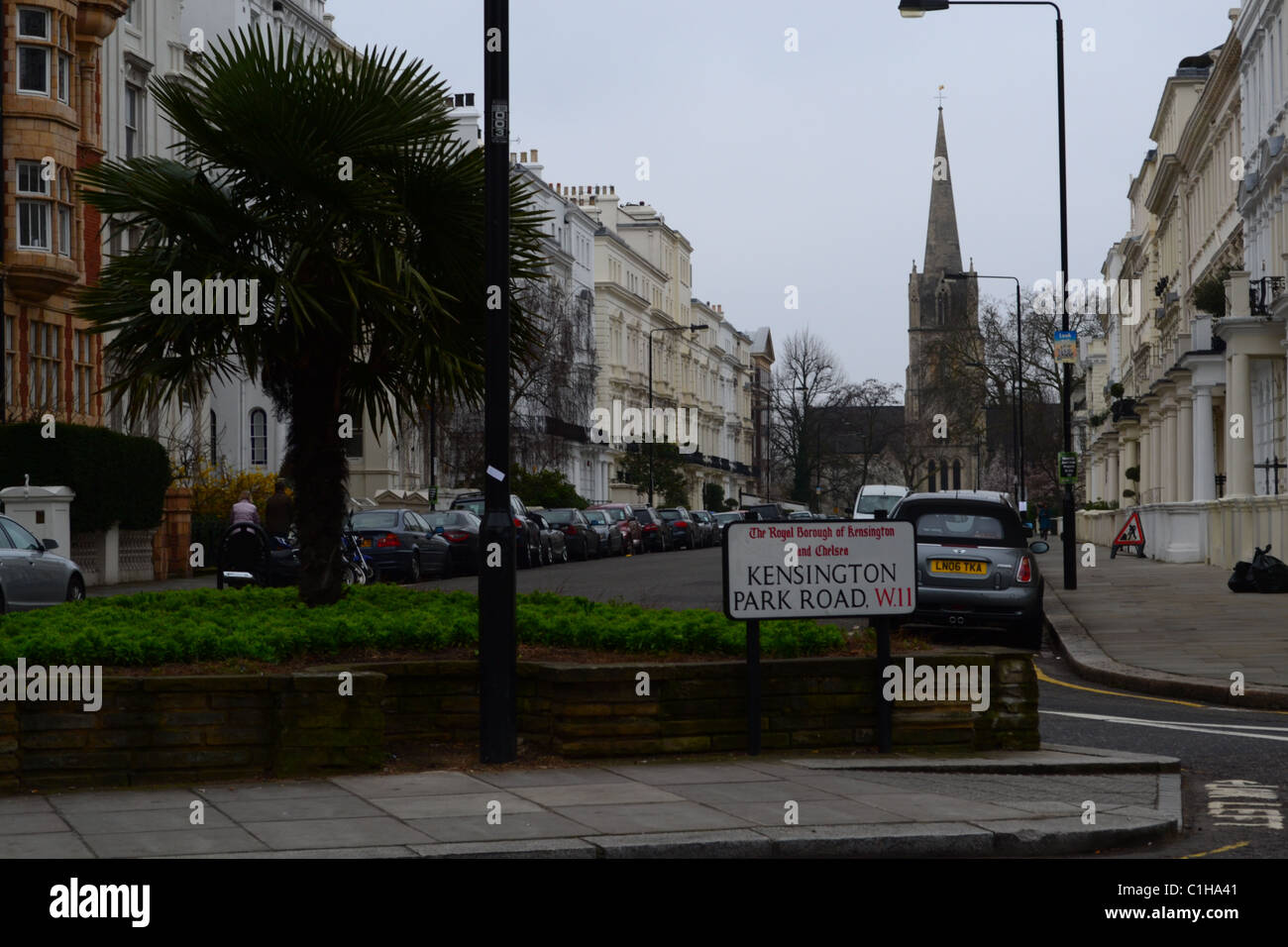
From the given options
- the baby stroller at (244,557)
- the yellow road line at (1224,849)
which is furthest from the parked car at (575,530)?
the yellow road line at (1224,849)

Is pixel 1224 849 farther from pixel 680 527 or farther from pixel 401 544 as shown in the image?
pixel 680 527

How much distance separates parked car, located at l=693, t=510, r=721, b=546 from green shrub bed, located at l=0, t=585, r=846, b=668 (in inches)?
2290

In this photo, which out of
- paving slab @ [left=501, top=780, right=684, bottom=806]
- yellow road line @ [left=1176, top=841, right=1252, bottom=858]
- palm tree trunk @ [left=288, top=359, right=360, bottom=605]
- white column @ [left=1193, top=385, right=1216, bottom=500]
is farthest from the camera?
white column @ [left=1193, top=385, right=1216, bottom=500]

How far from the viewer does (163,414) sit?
44.6m

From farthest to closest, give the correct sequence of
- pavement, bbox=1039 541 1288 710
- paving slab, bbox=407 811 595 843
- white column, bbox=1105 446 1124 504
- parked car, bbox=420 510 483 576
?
white column, bbox=1105 446 1124 504, parked car, bbox=420 510 483 576, pavement, bbox=1039 541 1288 710, paving slab, bbox=407 811 595 843

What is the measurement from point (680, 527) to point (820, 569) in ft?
175

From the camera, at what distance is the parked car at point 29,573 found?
20500 mm

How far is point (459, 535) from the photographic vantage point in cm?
3625

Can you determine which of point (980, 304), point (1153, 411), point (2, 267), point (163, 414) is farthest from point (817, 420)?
point (2, 267)

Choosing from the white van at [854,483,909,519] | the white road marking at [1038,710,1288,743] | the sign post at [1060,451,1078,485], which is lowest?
the white road marking at [1038,710,1288,743]

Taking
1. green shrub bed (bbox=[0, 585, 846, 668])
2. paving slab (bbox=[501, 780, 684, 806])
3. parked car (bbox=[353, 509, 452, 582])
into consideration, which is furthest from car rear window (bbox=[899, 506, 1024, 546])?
parked car (bbox=[353, 509, 452, 582])

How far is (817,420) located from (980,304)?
3774cm

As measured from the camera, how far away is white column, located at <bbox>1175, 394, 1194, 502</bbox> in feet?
146

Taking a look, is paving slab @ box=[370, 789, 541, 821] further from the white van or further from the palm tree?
the white van
